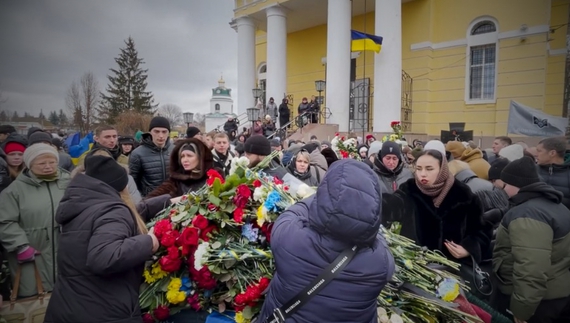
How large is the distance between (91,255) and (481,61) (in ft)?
57.6

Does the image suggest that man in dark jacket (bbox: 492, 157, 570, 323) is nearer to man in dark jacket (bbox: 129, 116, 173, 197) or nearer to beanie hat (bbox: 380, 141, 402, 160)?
beanie hat (bbox: 380, 141, 402, 160)

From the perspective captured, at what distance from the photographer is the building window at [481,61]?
49.2ft

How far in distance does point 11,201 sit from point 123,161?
7.97 feet

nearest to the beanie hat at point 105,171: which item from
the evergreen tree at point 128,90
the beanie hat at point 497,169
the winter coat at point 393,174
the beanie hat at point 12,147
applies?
the beanie hat at point 12,147

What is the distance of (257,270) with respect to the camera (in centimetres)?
221

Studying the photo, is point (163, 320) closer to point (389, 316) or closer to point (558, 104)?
point (389, 316)

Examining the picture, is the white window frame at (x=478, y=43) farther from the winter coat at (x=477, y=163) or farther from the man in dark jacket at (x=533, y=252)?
the man in dark jacket at (x=533, y=252)

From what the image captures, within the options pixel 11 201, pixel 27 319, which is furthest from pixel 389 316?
pixel 11 201

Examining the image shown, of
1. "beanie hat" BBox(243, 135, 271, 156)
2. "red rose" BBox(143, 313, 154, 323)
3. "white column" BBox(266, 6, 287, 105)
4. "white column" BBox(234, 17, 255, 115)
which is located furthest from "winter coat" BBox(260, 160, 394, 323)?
"white column" BBox(234, 17, 255, 115)

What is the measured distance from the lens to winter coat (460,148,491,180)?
4.62m

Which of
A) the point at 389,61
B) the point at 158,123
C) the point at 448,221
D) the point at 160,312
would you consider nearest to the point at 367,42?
the point at 389,61

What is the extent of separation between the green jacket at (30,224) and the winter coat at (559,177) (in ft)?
16.7

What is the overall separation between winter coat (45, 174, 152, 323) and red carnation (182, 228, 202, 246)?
0.75ft

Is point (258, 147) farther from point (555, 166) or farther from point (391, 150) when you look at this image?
point (555, 166)
